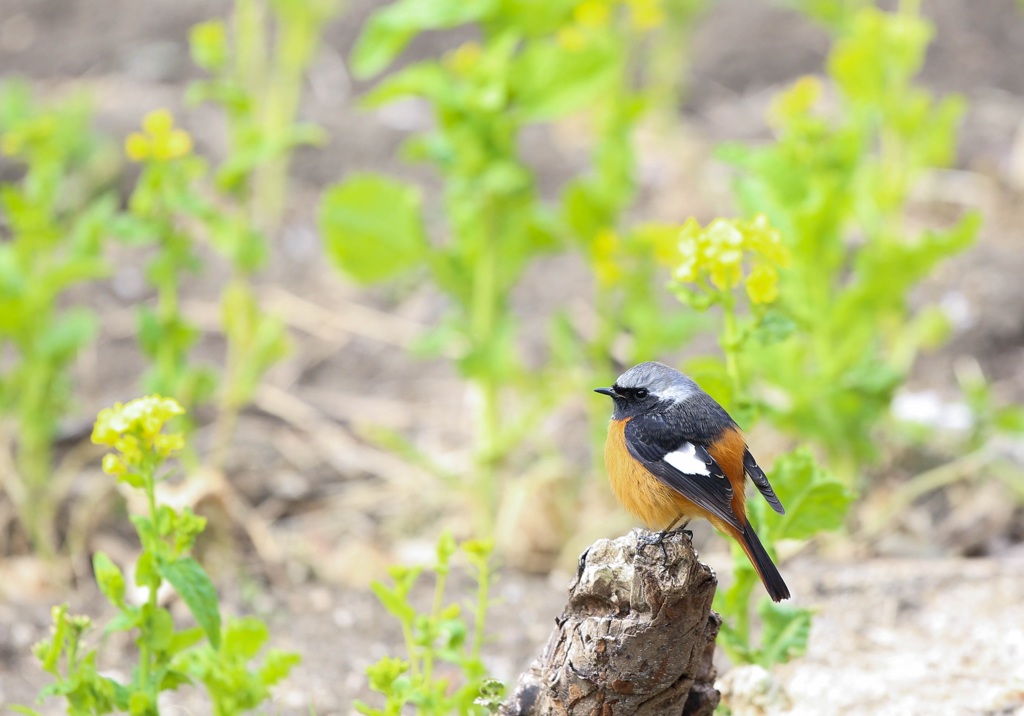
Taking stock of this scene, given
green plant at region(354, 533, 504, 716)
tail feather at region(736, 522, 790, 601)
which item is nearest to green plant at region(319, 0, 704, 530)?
green plant at region(354, 533, 504, 716)

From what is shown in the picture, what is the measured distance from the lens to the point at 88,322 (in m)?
3.34

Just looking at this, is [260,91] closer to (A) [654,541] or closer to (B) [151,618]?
(B) [151,618]

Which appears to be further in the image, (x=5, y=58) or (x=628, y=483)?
(x=5, y=58)

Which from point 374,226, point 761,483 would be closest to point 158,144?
point 374,226

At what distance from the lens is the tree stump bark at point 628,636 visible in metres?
1.86

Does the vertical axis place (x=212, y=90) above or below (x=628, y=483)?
above

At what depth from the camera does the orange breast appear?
210cm

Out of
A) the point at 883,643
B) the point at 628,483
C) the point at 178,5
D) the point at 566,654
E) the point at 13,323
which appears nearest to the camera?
the point at 566,654

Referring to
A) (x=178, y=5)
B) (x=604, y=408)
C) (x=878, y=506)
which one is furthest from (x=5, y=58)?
(x=878, y=506)

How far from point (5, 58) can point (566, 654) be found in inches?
236

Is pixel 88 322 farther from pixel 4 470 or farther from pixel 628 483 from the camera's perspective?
pixel 628 483

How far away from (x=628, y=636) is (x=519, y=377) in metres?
1.76

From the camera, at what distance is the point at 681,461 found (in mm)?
2074

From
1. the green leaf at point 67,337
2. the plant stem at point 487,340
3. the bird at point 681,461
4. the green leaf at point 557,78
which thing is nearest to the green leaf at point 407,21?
the green leaf at point 557,78
